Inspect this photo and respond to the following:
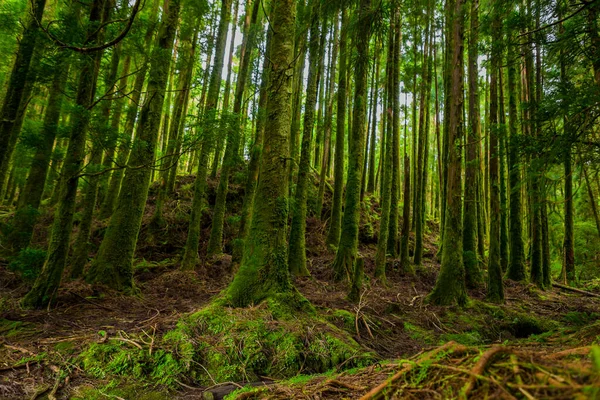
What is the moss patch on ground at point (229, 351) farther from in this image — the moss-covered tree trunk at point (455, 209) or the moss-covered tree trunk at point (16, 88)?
the moss-covered tree trunk at point (16, 88)

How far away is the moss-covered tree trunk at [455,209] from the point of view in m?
7.71

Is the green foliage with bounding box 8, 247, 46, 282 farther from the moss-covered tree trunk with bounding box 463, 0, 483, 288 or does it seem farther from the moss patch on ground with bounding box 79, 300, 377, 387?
the moss-covered tree trunk with bounding box 463, 0, 483, 288

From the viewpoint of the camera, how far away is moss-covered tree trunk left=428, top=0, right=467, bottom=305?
7.71 meters

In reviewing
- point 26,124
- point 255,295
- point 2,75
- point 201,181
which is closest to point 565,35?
Result: point 255,295

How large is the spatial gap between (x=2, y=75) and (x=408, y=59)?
814 inches

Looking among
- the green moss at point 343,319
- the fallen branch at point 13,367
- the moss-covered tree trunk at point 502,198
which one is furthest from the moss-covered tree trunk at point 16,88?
the moss-covered tree trunk at point 502,198

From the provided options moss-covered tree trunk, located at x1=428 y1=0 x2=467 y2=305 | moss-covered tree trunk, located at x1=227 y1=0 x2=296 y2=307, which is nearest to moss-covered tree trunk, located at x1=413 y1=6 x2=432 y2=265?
moss-covered tree trunk, located at x1=428 y1=0 x2=467 y2=305

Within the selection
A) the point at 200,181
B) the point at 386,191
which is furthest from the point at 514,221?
the point at 200,181

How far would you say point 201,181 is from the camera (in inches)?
379

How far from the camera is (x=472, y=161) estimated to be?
326 inches

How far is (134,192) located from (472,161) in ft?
27.4

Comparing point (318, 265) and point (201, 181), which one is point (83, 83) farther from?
point (318, 265)

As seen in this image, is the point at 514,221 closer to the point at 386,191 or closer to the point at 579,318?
the point at 386,191

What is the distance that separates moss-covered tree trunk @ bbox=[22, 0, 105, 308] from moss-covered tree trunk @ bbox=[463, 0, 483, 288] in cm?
800
